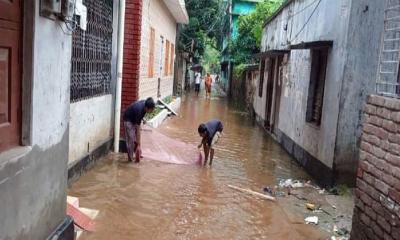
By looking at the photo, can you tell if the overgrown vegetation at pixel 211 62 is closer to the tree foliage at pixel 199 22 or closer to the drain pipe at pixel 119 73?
the tree foliage at pixel 199 22

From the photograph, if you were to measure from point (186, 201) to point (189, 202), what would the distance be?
0.19ft

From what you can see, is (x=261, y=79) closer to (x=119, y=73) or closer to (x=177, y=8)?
(x=177, y=8)

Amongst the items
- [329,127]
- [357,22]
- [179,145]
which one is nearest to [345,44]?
[357,22]

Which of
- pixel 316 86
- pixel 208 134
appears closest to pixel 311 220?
pixel 208 134

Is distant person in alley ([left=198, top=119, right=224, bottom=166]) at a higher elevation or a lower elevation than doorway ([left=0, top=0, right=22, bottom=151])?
lower

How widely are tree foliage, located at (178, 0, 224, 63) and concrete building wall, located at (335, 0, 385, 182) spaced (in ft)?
67.4

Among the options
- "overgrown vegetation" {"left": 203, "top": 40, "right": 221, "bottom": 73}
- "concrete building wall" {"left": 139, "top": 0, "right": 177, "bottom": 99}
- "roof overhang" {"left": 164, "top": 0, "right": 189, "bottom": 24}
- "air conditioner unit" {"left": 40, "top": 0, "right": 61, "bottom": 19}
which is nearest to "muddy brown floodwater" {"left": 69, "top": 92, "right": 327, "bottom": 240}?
"air conditioner unit" {"left": 40, "top": 0, "right": 61, "bottom": 19}

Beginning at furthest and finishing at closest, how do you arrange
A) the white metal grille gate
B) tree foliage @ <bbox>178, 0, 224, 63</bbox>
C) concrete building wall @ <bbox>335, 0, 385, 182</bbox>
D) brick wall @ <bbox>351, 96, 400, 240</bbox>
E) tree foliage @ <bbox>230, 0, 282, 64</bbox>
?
tree foliage @ <bbox>178, 0, 224, 63</bbox>, tree foliage @ <bbox>230, 0, 282, 64</bbox>, concrete building wall @ <bbox>335, 0, 385, 182</bbox>, the white metal grille gate, brick wall @ <bbox>351, 96, 400, 240</bbox>

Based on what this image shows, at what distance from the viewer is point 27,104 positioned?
11.5 feet

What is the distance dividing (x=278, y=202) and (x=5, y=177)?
4849 mm

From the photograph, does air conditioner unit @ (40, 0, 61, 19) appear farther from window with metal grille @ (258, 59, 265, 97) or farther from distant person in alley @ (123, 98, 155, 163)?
window with metal grille @ (258, 59, 265, 97)

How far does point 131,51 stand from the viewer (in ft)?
30.3

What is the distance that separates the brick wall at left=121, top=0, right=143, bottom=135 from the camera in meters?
9.04

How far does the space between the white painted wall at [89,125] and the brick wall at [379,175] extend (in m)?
4.07
